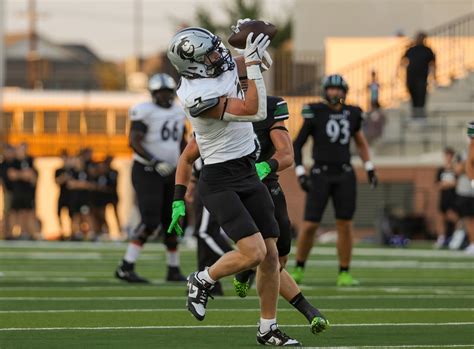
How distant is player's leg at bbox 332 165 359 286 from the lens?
12695 millimetres

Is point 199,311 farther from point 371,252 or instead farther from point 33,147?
point 33,147

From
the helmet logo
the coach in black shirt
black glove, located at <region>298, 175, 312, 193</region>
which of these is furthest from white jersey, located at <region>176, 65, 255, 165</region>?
the coach in black shirt

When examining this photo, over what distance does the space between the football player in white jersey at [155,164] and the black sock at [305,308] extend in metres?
4.58

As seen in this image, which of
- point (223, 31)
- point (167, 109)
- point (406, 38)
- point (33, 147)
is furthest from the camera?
point (223, 31)

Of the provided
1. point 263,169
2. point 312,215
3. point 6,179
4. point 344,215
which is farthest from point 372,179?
point 6,179

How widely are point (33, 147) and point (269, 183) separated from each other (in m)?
27.7

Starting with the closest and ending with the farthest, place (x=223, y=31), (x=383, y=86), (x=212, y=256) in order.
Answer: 1. (x=212, y=256)
2. (x=383, y=86)
3. (x=223, y=31)

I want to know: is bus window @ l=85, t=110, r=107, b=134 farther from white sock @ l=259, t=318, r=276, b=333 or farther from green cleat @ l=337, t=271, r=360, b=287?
white sock @ l=259, t=318, r=276, b=333

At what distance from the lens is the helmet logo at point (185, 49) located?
7.88 metres

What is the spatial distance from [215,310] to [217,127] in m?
2.58

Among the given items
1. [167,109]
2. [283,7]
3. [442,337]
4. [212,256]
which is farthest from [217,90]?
[283,7]

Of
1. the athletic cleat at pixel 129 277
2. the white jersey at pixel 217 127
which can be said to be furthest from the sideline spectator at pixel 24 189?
the white jersey at pixel 217 127

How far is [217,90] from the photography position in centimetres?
789

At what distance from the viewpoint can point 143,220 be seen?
12867mm
